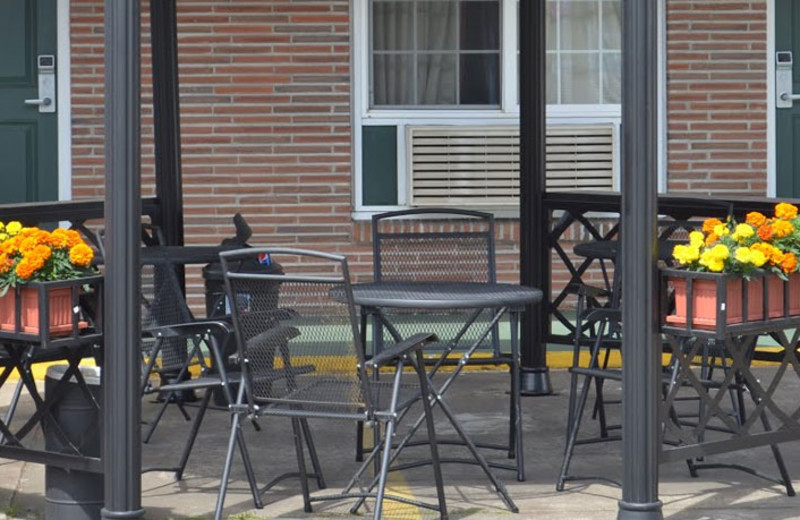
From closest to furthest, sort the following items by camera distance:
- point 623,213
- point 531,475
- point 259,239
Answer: point 623,213, point 531,475, point 259,239

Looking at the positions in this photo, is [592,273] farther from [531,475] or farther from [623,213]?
[623,213]

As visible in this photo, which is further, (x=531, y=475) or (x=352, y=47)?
(x=352, y=47)

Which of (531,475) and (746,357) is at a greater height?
(746,357)

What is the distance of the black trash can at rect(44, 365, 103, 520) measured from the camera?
6.15 metres

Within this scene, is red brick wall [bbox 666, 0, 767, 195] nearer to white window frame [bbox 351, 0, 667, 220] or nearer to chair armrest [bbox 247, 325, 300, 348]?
white window frame [bbox 351, 0, 667, 220]

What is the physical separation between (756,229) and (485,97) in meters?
5.94

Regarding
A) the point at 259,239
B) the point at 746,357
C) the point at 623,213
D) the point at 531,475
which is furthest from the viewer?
the point at 259,239

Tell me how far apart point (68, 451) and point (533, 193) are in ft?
11.6

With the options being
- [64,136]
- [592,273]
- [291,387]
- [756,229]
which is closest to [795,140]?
[592,273]

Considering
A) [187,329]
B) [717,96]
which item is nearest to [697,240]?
[187,329]

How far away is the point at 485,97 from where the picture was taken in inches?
474

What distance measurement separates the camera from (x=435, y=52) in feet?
39.5

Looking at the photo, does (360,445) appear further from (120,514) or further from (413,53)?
(413,53)

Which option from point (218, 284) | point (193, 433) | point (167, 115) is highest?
Answer: point (167, 115)
